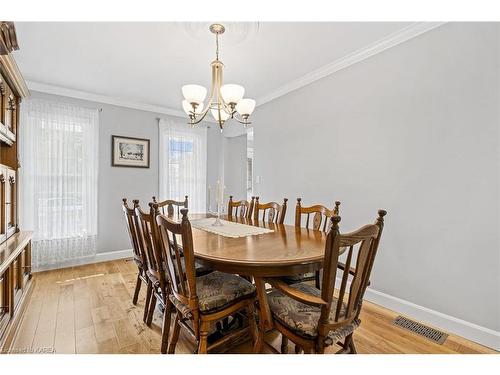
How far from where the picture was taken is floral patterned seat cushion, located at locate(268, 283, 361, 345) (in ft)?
3.87

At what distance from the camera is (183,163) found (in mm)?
4371

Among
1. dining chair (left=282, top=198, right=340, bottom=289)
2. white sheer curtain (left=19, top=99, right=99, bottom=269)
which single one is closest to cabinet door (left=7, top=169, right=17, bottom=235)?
white sheer curtain (left=19, top=99, right=99, bottom=269)

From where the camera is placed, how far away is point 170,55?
8.24 feet

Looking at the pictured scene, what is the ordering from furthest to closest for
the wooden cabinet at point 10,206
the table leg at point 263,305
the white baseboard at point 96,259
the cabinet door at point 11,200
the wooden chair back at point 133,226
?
the white baseboard at point 96,259 < the cabinet door at point 11,200 < the wooden chair back at point 133,226 < the wooden cabinet at point 10,206 < the table leg at point 263,305

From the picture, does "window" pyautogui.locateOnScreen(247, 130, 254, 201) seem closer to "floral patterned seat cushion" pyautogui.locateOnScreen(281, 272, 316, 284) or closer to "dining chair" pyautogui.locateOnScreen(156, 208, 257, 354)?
"floral patterned seat cushion" pyautogui.locateOnScreen(281, 272, 316, 284)

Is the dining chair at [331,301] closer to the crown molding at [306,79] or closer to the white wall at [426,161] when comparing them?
the white wall at [426,161]

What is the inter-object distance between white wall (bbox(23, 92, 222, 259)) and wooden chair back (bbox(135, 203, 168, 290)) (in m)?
2.21

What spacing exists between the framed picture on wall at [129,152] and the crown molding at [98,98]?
51cm

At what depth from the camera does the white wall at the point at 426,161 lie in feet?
5.84

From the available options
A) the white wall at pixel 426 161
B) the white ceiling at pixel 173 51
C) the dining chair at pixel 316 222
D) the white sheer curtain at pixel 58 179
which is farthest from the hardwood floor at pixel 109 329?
the white ceiling at pixel 173 51

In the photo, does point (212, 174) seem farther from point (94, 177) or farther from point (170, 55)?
point (170, 55)

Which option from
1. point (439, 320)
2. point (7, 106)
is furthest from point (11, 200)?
point (439, 320)
